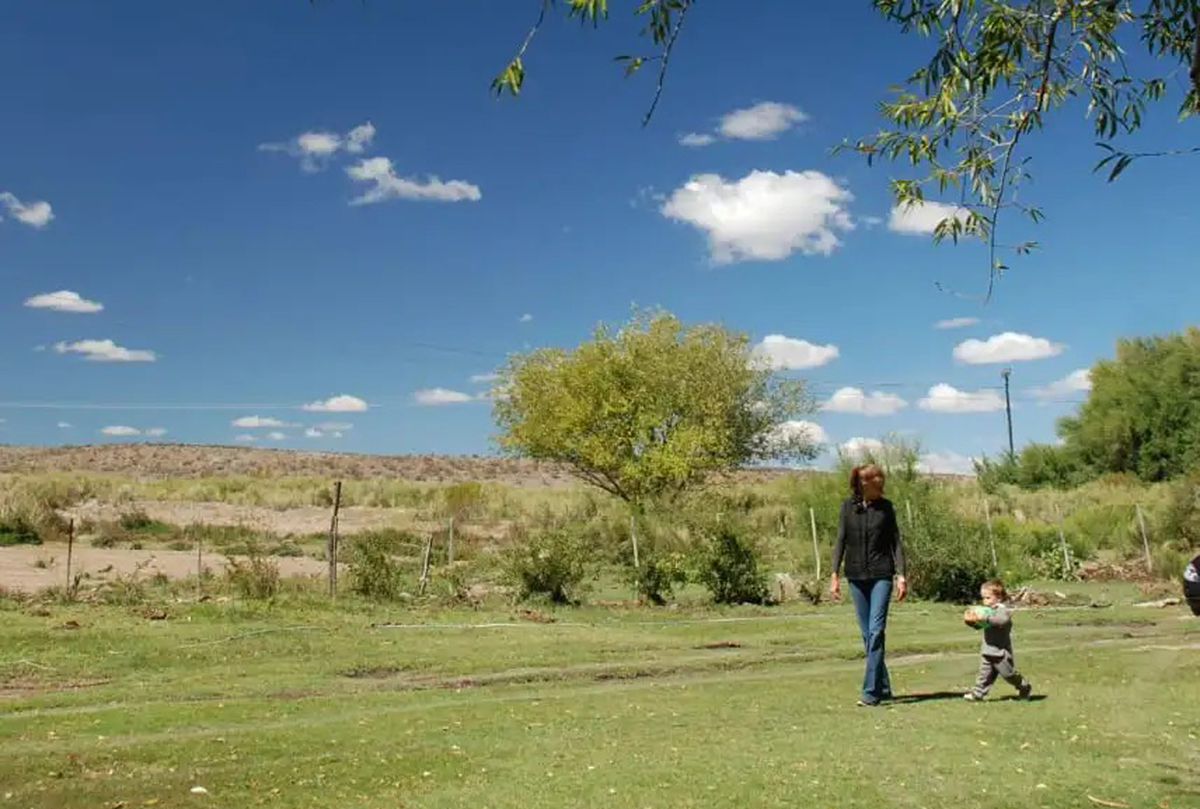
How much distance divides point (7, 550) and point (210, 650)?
20.1m

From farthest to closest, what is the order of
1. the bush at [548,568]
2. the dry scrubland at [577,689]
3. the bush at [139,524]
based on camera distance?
the bush at [139,524], the bush at [548,568], the dry scrubland at [577,689]

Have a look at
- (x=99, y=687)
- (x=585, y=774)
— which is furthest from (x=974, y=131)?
(x=99, y=687)

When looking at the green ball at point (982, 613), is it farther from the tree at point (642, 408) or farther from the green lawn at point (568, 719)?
the tree at point (642, 408)

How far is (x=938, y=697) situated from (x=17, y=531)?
1241 inches

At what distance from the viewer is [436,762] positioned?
779 centimetres

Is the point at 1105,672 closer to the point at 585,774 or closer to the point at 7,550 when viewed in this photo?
the point at 585,774

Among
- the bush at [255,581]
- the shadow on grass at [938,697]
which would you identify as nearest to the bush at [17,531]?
the bush at [255,581]

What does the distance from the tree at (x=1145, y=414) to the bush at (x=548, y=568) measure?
113 ft

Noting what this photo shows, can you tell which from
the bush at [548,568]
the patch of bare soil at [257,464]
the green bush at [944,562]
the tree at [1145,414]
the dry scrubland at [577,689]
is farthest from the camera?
the patch of bare soil at [257,464]

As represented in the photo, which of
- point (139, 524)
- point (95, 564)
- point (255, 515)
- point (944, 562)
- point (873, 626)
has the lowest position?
point (873, 626)

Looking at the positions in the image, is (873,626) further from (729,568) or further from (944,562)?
(944,562)

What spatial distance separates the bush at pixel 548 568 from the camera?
21.7 metres

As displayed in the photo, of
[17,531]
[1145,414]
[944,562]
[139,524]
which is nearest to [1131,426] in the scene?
[1145,414]

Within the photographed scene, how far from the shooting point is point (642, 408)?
134ft
